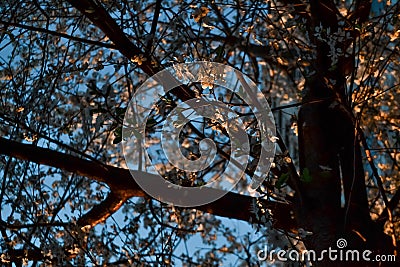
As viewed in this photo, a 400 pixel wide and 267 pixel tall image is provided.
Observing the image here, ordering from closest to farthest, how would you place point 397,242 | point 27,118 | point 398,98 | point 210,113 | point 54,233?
point 210,113 < point 397,242 < point 27,118 < point 54,233 < point 398,98

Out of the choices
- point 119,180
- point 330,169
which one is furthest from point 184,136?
point 330,169

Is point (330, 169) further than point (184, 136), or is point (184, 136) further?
point (184, 136)

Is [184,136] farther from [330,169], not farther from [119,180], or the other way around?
[330,169]

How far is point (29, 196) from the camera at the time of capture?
3605mm

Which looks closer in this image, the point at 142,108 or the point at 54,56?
the point at 142,108

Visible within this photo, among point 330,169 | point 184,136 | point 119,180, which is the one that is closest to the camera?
point 330,169

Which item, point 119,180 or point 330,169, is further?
point 119,180

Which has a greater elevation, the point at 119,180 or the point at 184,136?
the point at 184,136

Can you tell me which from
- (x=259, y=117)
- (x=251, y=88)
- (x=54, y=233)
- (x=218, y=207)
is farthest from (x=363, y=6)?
(x=54, y=233)

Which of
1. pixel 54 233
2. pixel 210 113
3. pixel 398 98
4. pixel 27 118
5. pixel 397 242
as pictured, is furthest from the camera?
pixel 398 98

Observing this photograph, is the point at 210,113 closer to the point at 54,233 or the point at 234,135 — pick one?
the point at 234,135

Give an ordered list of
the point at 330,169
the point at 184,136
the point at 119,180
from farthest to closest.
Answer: the point at 184,136, the point at 119,180, the point at 330,169

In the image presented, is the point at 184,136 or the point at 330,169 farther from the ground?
the point at 184,136

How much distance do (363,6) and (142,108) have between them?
1396mm
